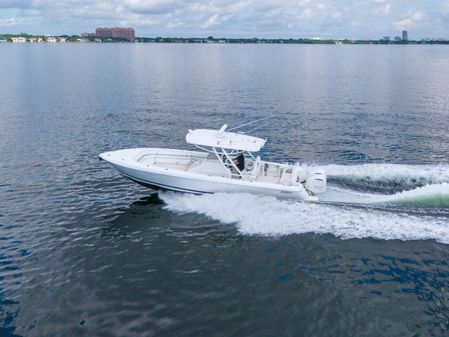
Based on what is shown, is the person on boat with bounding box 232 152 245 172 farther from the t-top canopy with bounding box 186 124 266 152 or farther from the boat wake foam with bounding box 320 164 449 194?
the boat wake foam with bounding box 320 164 449 194

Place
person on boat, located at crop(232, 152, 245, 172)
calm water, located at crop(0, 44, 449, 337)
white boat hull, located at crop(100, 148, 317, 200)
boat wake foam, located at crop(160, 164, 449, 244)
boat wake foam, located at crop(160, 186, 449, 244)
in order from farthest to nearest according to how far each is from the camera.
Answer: person on boat, located at crop(232, 152, 245, 172)
white boat hull, located at crop(100, 148, 317, 200)
boat wake foam, located at crop(160, 164, 449, 244)
boat wake foam, located at crop(160, 186, 449, 244)
calm water, located at crop(0, 44, 449, 337)

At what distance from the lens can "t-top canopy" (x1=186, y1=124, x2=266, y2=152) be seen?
2417cm

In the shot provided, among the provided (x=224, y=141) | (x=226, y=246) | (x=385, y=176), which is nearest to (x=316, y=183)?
(x=385, y=176)

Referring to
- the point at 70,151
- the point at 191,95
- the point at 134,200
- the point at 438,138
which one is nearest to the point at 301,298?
the point at 134,200

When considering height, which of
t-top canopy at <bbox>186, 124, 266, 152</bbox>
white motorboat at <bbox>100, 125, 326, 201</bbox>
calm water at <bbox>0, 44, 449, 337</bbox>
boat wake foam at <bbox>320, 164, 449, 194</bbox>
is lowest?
calm water at <bbox>0, 44, 449, 337</bbox>

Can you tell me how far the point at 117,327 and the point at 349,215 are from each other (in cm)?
1383

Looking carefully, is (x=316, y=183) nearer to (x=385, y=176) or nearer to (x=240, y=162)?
(x=240, y=162)

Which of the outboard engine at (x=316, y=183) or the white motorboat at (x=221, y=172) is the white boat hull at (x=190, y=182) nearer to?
the white motorboat at (x=221, y=172)

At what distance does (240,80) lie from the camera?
82.1 meters

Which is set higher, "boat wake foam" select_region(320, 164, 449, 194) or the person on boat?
the person on boat

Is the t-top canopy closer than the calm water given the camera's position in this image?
No

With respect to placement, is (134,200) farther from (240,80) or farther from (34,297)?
(240,80)

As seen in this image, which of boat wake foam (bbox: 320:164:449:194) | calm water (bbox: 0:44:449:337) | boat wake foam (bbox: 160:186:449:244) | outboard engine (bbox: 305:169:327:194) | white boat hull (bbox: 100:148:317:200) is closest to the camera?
calm water (bbox: 0:44:449:337)


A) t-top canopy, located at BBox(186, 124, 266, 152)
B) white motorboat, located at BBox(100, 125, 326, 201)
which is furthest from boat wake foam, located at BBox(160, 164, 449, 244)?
t-top canopy, located at BBox(186, 124, 266, 152)
